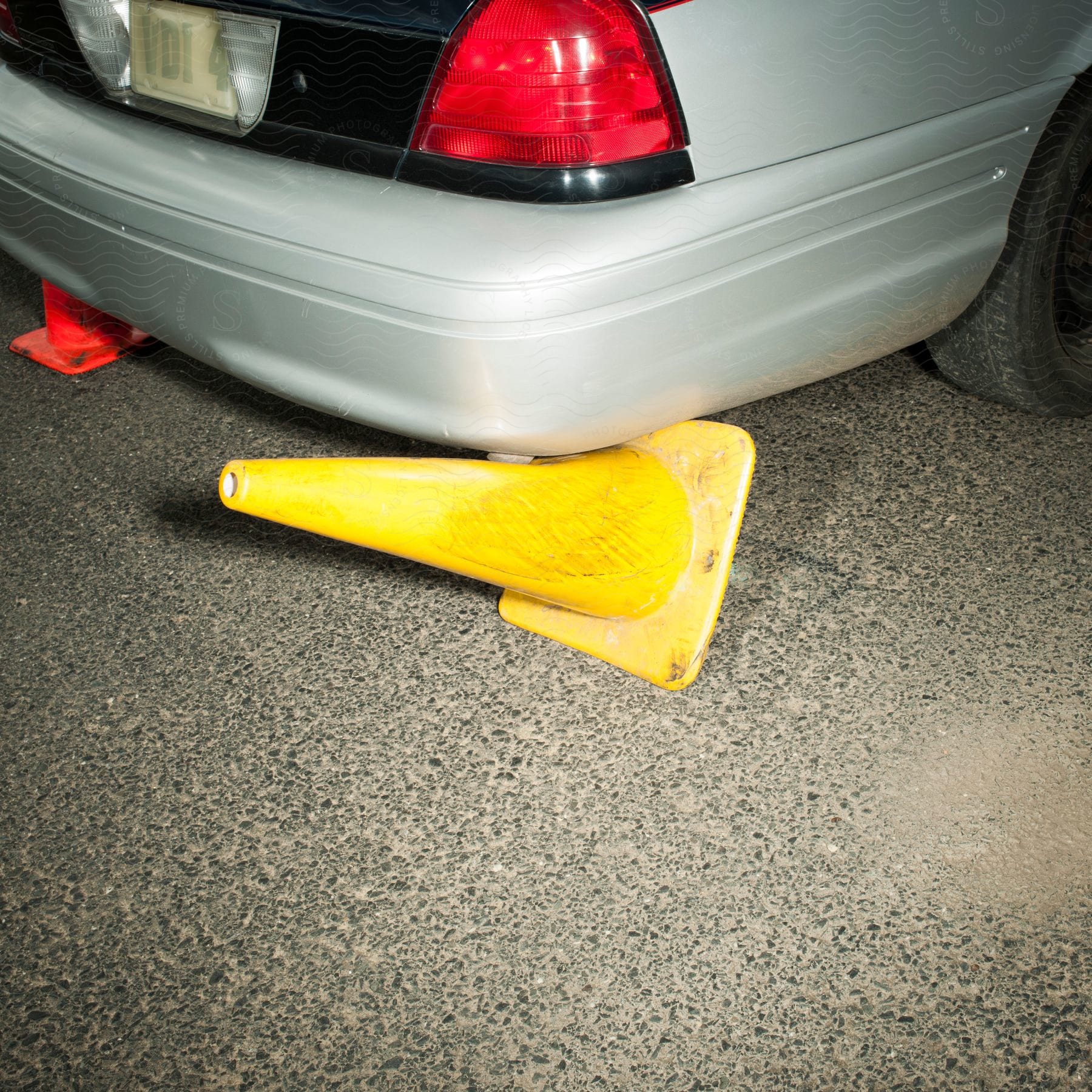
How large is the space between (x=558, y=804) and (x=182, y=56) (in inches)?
54.1

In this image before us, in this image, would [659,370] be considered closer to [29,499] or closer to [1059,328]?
[1059,328]

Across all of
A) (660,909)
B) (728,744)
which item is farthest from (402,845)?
(728,744)

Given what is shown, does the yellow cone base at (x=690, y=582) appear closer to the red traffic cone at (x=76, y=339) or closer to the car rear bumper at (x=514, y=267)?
the car rear bumper at (x=514, y=267)

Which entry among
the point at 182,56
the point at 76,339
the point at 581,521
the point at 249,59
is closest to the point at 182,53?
the point at 182,56

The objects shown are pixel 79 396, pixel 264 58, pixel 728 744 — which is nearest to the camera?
pixel 264 58

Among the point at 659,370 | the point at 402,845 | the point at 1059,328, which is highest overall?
the point at 659,370

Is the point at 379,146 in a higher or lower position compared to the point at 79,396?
higher

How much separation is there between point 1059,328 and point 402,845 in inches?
71.7

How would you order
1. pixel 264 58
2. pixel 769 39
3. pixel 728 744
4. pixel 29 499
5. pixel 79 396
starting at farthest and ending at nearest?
pixel 79 396
pixel 29 499
pixel 728 744
pixel 264 58
pixel 769 39

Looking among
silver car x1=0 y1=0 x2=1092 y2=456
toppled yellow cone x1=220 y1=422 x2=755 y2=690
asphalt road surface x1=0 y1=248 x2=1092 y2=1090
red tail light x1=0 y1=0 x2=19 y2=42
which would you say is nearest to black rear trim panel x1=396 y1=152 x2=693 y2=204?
silver car x1=0 y1=0 x2=1092 y2=456

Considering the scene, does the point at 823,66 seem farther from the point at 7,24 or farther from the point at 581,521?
the point at 7,24

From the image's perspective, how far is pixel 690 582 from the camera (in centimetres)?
193

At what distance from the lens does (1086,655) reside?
1953mm

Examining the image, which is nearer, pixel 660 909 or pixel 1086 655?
pixel 660 909
